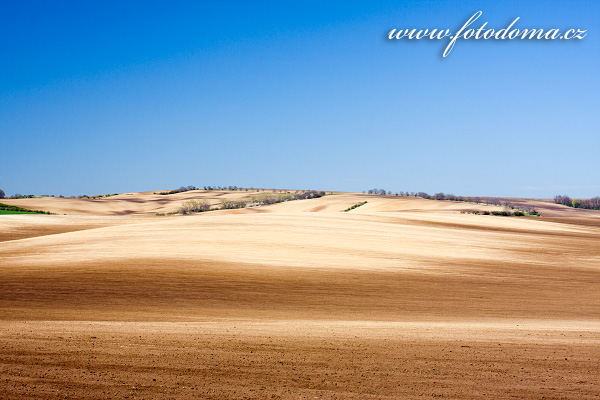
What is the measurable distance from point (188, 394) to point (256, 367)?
54.3 inches

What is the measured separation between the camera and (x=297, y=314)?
14.1 metres

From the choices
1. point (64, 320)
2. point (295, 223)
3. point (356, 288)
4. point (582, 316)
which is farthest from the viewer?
point (295, 223)

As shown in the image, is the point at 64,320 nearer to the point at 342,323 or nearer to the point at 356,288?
the point at 342,323

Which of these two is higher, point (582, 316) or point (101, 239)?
point (101, 239)

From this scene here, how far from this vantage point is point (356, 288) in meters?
17.9

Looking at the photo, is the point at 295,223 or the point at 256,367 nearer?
the point at 256,367

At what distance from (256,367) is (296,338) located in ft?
6.67

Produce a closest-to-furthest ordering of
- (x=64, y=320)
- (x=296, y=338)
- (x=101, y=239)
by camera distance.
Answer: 1. (x=296, y=338)
2. (x=64, y=320)
3. (x=101, y=239)

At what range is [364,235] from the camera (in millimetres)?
29797

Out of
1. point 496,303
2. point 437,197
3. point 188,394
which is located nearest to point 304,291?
point 496,303

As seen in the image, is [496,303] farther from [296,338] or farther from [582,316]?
[296,338]

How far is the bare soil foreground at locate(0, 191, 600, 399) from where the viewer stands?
737cm

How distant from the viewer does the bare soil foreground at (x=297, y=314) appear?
737cm

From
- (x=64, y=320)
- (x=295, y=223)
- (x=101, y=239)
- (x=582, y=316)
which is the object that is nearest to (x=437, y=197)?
(x=295, y=223)
